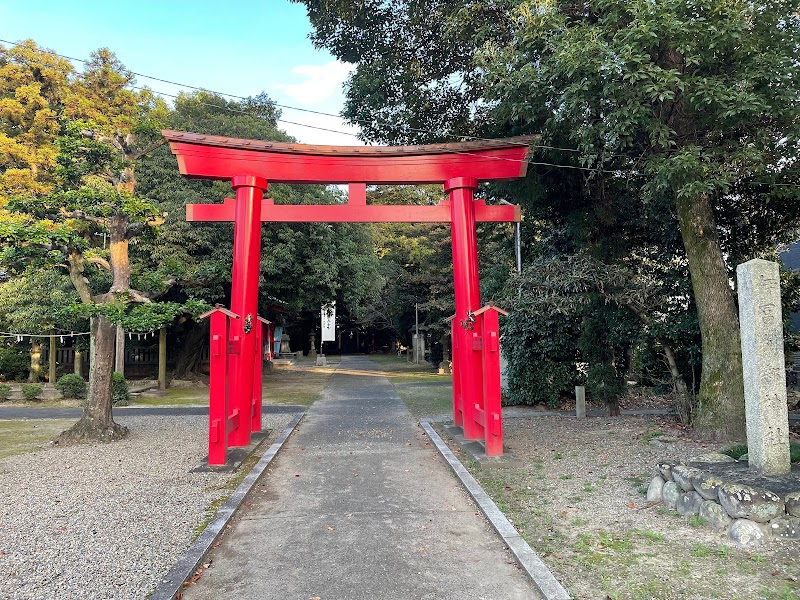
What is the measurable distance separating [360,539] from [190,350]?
17092 millimetres

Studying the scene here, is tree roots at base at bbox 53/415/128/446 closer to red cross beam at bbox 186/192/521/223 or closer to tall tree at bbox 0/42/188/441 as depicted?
tall tree at bbox 0/42/188/441

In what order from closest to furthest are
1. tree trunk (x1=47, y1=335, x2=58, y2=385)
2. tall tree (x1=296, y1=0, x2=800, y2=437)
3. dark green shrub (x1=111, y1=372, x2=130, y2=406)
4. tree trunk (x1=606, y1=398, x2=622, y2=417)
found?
tall tree (x1=296, y1=0, x2=800, y2=437), tree trunk (x1=606, y1=398, x2=622, y2=417), dark green shrub (x1=111, y1=372, x2=130, y2=406), tree trunk (x1=47, y1=335, x2=58, y2=385)

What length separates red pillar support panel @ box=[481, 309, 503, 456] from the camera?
23.3ft

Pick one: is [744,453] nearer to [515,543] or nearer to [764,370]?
[764,370]

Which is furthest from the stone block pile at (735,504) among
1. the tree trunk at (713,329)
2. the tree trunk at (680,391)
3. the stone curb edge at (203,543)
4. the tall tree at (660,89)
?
the tree trunk at (680,391)

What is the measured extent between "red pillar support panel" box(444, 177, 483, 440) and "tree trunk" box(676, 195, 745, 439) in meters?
3.17

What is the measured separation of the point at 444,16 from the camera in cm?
985

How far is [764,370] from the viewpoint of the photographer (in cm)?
508

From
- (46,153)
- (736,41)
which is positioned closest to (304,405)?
(736,41)

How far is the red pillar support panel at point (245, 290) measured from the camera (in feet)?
27.0

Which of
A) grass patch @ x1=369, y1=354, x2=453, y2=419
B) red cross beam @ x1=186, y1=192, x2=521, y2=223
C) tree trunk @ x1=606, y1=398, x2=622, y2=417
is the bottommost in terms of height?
grass patch @ x1=369, y1=354, x2=453, y2=419

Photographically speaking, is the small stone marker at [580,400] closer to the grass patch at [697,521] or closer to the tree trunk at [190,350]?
the grass patch at [697,521]

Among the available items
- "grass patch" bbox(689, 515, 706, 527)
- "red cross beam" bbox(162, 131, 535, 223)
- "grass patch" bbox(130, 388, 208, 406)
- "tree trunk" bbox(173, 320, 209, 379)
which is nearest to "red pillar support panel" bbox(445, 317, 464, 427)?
"red cross beam" bbox(162, 131, 535, 223)

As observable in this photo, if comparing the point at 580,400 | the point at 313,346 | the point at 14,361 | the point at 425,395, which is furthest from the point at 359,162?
the point at 313,346
